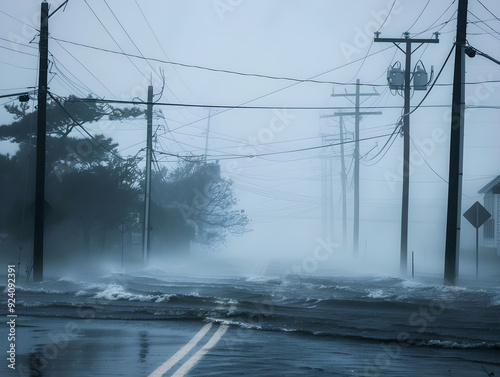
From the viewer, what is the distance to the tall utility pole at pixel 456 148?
84.9 feet

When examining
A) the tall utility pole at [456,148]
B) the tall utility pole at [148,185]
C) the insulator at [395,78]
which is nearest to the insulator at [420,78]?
the insulator at [395,78]

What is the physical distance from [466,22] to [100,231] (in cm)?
3123

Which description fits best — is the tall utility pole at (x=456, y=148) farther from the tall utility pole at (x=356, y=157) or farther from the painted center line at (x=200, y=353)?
the tall utility pole at (x=356, y=157)

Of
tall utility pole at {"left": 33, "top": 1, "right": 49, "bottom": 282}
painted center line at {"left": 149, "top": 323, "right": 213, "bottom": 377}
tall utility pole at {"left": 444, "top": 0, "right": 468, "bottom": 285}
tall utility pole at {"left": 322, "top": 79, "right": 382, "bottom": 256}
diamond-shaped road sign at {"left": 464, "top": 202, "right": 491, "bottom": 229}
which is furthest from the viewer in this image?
tall utility pole at {"left": 322, "top": 79, "right": 382, "bottom": 256}

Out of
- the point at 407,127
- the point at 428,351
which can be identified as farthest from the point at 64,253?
the point at 428,351

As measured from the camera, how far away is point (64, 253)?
47438 millimetres

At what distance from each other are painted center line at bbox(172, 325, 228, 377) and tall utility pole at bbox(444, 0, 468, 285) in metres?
13.1

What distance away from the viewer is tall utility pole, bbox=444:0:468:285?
84.9 feet

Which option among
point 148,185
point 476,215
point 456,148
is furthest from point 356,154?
point 456,148

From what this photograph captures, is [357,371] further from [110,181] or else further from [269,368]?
[110,181]

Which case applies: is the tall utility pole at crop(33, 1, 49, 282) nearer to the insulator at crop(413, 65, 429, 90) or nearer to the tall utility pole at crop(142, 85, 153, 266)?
the tall utility pole at crop(142, 85, 153, 266)

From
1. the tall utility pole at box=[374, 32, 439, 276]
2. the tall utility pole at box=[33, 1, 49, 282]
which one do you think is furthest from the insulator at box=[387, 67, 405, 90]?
the tall utility pole at box=[33, 1, 49, 282]

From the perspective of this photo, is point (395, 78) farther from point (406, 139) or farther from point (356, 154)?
point (356, 154)

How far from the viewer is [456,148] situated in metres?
26.0
